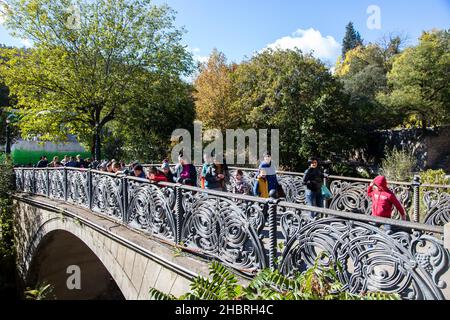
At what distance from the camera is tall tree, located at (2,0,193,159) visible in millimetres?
16172

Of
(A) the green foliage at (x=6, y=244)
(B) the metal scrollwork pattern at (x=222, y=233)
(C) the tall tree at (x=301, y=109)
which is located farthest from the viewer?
(C) the tall tree at (x=301, y=109)

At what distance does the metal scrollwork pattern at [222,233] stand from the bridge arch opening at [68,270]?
7466 millimetres

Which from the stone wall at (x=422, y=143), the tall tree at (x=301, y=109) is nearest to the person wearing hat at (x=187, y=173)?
the tall tree at (x=301, y=109)

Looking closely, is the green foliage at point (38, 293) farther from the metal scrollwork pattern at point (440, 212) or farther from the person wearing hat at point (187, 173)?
the metal scrollwork pattern at point (440, 212)

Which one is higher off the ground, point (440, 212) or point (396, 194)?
point (396, 194)

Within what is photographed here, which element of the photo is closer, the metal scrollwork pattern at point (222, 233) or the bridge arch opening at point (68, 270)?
the metal scrollwork pattern at point (222, 233)

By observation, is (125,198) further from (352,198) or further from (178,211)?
(352,198)

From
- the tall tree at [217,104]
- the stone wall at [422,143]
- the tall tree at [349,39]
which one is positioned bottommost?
the stone wall at [422,143]

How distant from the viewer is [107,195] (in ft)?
23.2

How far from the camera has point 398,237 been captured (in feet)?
9.04

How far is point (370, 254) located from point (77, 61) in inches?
672

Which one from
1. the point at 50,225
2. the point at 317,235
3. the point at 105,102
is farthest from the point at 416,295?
the point at 105,102

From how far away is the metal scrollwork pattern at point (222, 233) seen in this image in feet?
12.8

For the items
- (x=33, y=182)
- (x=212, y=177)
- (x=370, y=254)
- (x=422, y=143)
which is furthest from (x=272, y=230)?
(x=422, y=143)
